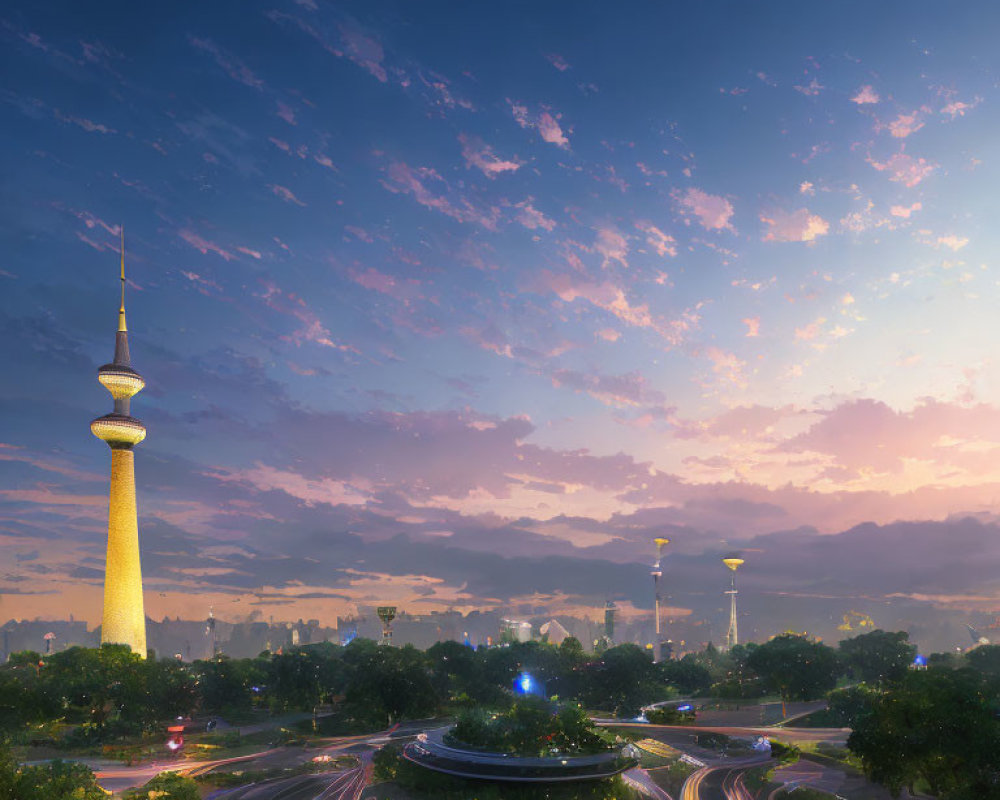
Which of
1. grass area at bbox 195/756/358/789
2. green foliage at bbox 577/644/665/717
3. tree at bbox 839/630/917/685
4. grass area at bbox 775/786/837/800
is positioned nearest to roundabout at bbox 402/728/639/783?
grass area at bbox 775/786/837/800

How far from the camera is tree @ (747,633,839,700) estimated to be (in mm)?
119125

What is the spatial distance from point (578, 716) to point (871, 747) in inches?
987

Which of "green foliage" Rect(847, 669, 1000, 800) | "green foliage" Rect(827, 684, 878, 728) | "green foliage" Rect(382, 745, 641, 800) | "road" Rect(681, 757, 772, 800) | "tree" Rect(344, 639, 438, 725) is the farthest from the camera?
"tree" Rect(344, 639, 438, 725)

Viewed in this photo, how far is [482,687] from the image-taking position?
392 feet

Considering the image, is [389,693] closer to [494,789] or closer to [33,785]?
[494,789]

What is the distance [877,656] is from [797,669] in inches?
1225

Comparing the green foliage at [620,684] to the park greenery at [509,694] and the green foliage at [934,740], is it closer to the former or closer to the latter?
the park greenery at [509,694]

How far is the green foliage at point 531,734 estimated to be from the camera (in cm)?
5947

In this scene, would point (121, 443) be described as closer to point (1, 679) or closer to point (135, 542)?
point (135, 542)

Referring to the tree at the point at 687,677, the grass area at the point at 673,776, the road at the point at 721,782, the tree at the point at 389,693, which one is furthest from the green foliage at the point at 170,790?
the tree at the point at 687,677

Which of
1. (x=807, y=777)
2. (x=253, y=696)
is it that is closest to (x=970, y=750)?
(x=807, y=777)

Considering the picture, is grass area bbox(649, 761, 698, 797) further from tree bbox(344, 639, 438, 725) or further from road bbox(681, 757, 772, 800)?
tree bbox(344, 639, 438, 725)

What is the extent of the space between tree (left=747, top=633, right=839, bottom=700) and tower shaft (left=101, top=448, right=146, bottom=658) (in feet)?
409

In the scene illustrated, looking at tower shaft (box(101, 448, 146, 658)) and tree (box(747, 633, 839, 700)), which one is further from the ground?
tower shaft (box(101, 448, 146, 658))
